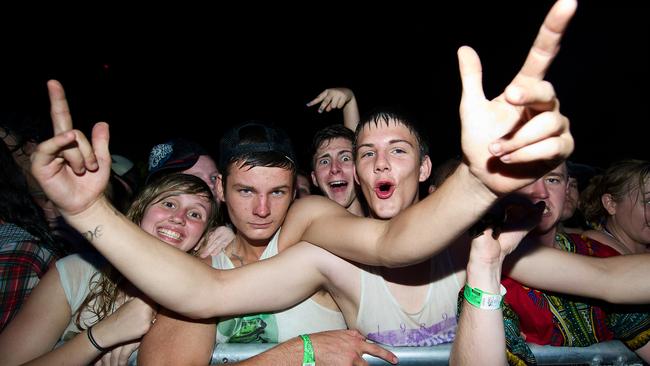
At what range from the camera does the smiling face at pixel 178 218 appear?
2455 mm

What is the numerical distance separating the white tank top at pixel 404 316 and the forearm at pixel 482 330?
1.29ft

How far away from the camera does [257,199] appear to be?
8.08 ft

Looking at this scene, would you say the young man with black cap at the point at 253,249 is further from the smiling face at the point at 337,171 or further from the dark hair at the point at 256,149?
the smiling face at the point at 337,171

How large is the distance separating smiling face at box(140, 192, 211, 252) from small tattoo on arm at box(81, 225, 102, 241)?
91cm

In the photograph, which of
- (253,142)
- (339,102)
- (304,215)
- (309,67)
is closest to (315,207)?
(304,215)

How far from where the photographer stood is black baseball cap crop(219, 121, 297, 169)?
2.60 meters

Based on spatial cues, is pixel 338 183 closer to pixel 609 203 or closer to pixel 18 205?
pixel 609 203

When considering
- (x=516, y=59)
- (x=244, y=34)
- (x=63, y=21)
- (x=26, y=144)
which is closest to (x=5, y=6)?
(x=63, y=21)

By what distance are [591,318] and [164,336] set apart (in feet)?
7.90

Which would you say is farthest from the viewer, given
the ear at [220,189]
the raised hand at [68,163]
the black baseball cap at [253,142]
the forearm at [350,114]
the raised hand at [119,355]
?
the forearm at [350,114]

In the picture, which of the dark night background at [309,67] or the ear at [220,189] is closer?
the ear at [220,189]

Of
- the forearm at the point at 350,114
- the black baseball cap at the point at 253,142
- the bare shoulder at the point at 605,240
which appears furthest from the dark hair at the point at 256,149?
the bare shoulder at the point at 605,240

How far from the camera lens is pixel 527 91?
95 centimetres

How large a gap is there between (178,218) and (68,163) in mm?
1063
